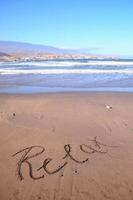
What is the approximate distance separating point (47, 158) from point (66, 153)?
1.46 feet

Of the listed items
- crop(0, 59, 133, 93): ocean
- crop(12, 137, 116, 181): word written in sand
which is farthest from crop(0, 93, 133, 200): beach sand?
crop(0, 59, 133, 93): ocean

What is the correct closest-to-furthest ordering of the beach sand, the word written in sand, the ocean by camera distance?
1. the beach sand
2. the word written in sand
3. the ocean

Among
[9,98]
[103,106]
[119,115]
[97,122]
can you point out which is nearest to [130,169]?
[97,122]

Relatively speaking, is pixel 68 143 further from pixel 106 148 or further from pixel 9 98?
pixel 9 98

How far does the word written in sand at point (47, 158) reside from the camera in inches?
190

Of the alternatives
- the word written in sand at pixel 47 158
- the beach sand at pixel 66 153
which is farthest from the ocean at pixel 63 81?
the word written in sand at pixel 47 158

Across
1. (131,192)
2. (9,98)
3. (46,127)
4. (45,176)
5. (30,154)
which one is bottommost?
(131,192)

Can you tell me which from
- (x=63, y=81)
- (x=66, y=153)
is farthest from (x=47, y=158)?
(x=63, y=81)

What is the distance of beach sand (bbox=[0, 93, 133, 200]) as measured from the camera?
14.2 feet

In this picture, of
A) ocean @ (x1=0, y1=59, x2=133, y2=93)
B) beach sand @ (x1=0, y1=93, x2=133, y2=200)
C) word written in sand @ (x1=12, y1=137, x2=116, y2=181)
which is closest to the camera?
beach sand @ (x1=0, y1=93, x2=133, y2=200)

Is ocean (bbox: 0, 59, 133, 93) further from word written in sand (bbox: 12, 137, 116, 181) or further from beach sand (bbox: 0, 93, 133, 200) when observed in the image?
word written in sand (bbox: 12, 137, 116, 181)

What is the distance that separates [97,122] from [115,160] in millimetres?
2477

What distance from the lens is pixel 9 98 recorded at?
37.7 ft

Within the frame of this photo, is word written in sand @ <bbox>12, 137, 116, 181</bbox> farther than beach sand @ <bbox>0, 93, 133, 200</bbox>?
Yes
